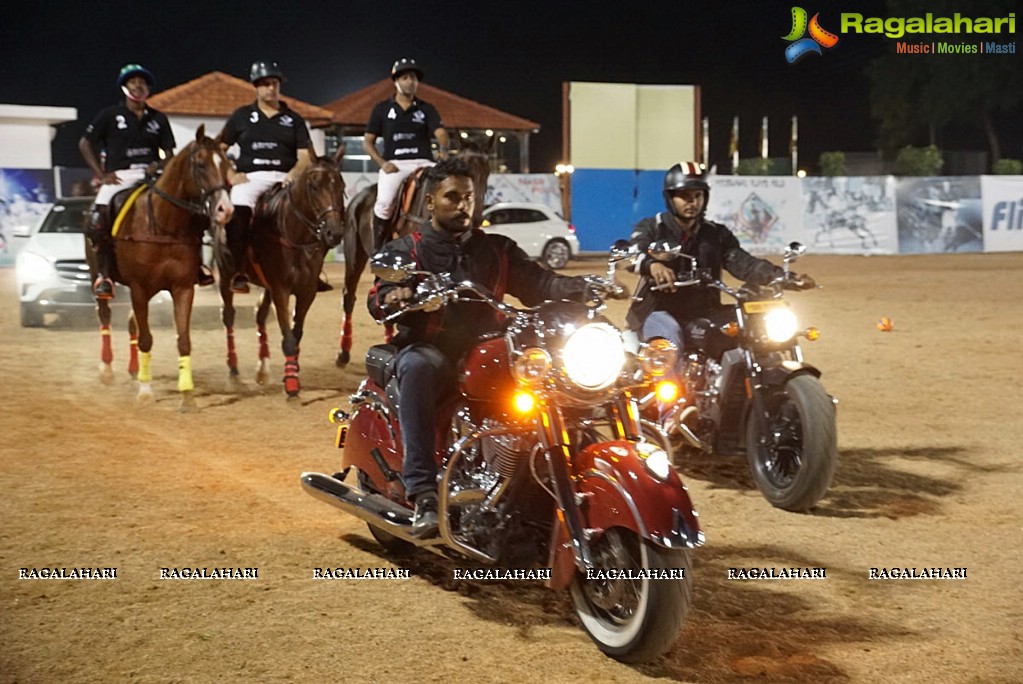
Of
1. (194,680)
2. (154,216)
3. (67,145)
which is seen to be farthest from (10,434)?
(67,145)

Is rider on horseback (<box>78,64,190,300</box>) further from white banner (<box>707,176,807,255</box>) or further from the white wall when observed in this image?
the white wall

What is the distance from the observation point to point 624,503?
439cm

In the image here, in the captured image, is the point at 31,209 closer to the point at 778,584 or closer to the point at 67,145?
the point at 778,584

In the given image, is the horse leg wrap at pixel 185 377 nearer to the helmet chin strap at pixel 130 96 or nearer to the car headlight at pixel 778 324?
the helmet chin strap at pixel 130 96

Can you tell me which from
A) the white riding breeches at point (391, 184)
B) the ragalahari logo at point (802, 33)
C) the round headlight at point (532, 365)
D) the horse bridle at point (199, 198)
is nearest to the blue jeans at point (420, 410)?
the round headlight at point (532, 365)

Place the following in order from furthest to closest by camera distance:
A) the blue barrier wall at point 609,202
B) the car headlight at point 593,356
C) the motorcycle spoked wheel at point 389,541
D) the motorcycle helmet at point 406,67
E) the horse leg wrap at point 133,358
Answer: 1. the blue barrier wall at point 609,202
2. the motorcycle helmet at point 406,67
3. the horse leg wrap at point 133,358
4. the motorcycle spoked wheel at point 389,541
5. the car headlight at point 593,356

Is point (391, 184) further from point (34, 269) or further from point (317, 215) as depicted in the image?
point (34, 269)

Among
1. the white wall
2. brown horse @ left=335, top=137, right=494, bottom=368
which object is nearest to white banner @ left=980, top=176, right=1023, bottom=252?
brown horse @ left=335, top=137, right=494, bottom=368

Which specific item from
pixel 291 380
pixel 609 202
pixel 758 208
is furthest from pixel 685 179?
pixel 609 202

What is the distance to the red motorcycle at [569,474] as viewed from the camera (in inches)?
172

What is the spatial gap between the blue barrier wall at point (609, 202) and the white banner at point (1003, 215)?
372 inches

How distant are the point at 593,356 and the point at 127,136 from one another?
312 inches

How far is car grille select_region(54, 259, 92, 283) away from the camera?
52.0ft

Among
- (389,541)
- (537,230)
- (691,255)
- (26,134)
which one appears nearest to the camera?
(389,541)
